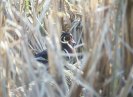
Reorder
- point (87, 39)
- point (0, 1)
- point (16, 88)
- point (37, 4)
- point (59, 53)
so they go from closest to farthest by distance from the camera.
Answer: point (59, 53) < point (87, 39) < point (16, 88) < point (0, 1) < point (37, 4)

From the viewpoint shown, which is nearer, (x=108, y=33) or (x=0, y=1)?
(x=108, y=33)

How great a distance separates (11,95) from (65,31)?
144 cm

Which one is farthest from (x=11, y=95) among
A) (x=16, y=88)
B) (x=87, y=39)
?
(x=87, y=39)

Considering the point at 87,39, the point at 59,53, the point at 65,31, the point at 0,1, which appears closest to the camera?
the point at 59,53

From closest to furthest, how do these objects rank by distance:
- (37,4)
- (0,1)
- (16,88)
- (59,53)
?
(59,53)
(16,88)
(0,1)
(37,4)

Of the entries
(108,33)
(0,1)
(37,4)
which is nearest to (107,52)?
(108,33)

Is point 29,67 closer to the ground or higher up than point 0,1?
closer to the ground

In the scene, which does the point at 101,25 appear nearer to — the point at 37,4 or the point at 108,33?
the point at 108,33

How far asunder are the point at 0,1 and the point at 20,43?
646mm

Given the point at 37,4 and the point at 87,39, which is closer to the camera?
the point at 87,39

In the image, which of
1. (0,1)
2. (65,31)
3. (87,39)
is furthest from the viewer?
(65,31)

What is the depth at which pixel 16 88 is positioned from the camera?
134cm

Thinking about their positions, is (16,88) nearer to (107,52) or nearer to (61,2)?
(107,52)

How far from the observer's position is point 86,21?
124 centimetres
